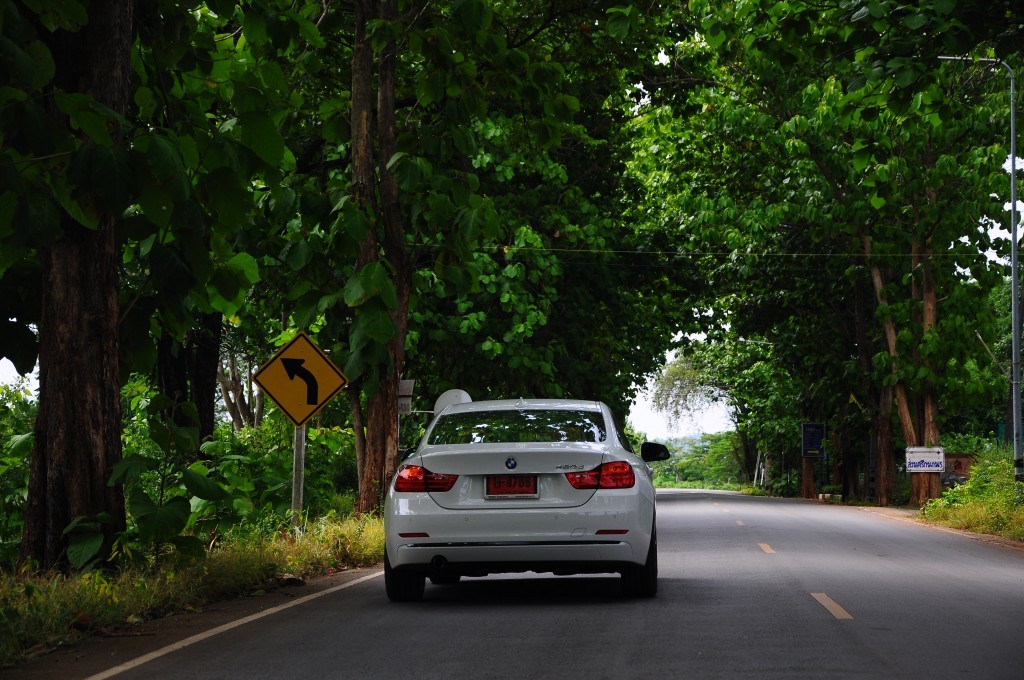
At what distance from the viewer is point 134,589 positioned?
10.3 metres

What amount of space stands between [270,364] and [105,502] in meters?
4.71

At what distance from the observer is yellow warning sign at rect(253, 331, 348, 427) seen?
612 inches

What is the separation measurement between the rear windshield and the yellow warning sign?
4.31 meters

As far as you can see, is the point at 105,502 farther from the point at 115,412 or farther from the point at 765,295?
the point at 765,295

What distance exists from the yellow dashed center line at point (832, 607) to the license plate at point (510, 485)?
7.81 feet

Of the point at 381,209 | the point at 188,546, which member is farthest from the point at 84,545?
the point at 381,209

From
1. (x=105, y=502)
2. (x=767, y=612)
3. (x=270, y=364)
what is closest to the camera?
(x=767, y=612)

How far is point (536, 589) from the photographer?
12492 mm

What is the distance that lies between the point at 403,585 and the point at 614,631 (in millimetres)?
2575

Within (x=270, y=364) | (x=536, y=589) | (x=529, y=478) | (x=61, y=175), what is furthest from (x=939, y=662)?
(x=270, y=364)

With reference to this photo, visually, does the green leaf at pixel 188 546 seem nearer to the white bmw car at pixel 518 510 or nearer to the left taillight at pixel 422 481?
the white bmw car at pixel 518 510

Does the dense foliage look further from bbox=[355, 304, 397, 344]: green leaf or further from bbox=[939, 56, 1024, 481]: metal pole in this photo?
bbox=[939, 56, 1024, 481]: metal pole

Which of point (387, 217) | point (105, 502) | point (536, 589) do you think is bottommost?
point (536, 589)

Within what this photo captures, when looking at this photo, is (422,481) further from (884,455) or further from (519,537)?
(884,455)
